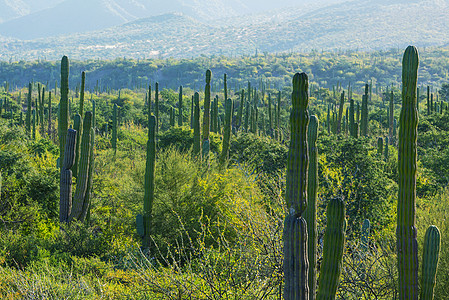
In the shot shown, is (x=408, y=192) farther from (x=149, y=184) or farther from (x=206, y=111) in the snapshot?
(x=206, y=111)

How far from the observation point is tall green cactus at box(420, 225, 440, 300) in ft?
18.7

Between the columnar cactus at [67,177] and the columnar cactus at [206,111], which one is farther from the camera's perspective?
the columnar cactus at [206,111]

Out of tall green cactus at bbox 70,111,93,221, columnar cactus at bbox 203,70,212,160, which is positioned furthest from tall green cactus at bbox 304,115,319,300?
columnar cactus at bbox 203,70,212,160

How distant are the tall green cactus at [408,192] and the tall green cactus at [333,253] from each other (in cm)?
66

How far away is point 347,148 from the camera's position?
50.6ft

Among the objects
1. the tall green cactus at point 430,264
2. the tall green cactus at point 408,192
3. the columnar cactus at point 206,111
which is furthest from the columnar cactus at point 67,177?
the tall green cactus at point 430,264

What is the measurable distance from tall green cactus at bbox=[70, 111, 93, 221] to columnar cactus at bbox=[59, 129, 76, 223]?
149 millimetres

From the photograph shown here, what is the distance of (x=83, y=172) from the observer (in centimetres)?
1220

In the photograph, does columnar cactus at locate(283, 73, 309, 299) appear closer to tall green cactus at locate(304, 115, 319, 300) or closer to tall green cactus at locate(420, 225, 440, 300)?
tall green cactus at locate(304, 115, 319, 300)

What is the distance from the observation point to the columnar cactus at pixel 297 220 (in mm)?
5297

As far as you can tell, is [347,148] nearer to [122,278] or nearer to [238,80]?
[122,278]

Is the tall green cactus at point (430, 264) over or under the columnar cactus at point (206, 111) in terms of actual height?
under

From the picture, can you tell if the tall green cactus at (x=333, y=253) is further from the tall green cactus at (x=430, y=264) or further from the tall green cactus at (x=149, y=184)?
the tall green cactus at (x=149, y=184)

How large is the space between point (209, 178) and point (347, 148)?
4369 millimetres
